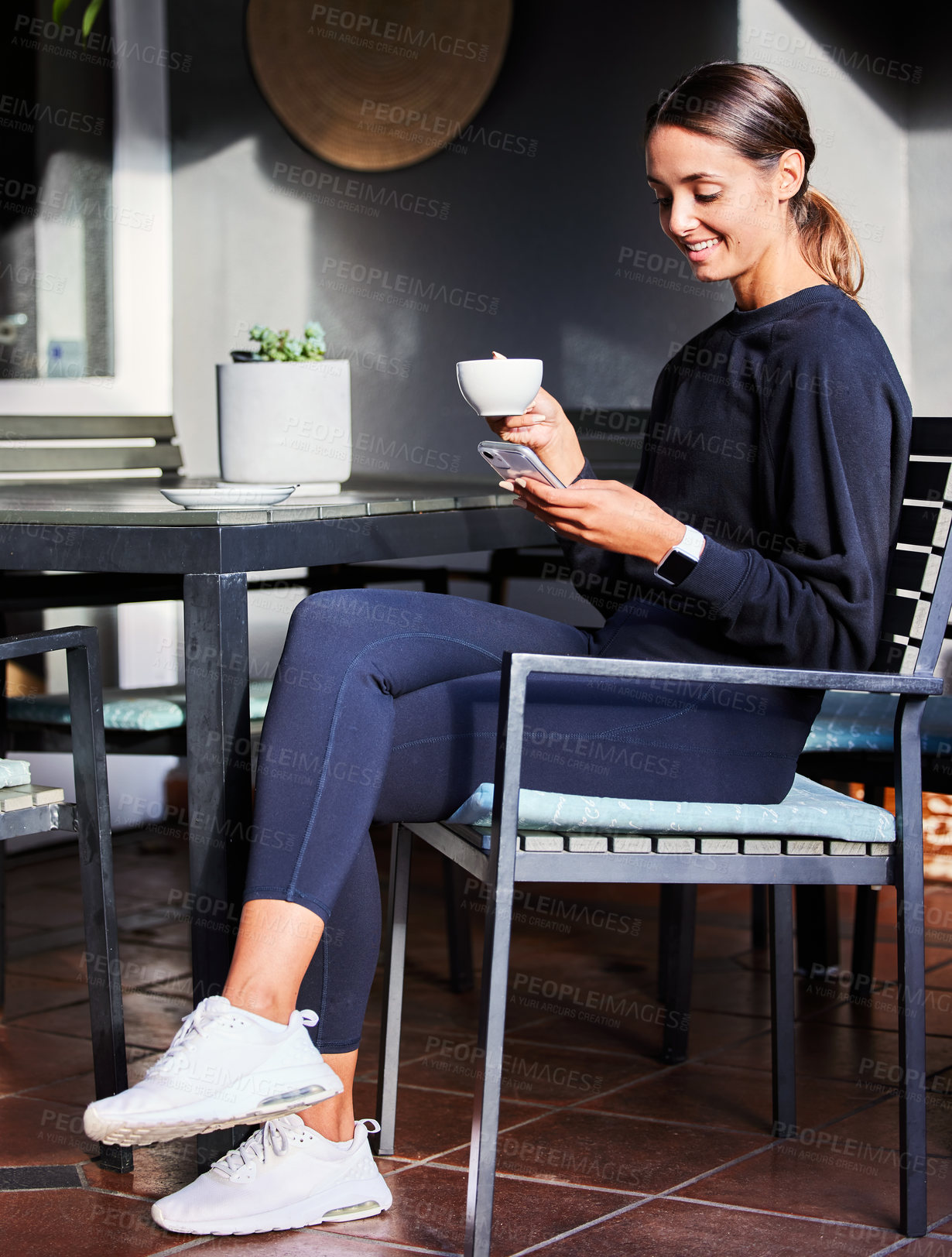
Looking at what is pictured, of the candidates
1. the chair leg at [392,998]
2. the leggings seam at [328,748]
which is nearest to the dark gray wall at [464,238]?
the chair leg at [392,998]

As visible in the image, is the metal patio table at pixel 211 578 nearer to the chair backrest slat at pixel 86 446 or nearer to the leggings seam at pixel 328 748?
the leggings seam at pixel 328 748

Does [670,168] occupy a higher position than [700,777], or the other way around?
[670,168]

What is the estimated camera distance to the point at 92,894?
171 cm

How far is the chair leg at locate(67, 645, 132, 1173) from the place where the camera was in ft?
5.56

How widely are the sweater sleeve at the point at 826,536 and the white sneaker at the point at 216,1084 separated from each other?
1.94 ft

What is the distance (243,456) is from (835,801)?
936 millimetres

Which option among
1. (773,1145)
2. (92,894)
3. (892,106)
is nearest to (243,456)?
(92,894)

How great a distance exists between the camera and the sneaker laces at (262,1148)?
5.13ft

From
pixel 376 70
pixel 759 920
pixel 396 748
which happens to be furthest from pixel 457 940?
pixel 376 70

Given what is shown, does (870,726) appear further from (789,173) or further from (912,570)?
(789,173)

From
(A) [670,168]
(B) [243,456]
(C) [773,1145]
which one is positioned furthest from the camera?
(B) [243,456]

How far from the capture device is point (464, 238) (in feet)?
11.4

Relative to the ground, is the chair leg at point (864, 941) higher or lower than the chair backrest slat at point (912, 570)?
lower

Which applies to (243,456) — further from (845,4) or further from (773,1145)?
(845,4)
